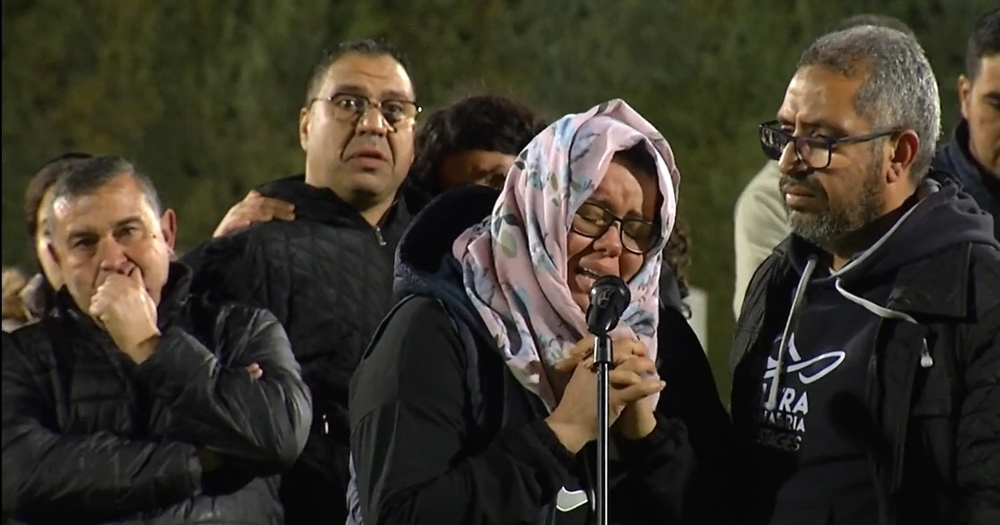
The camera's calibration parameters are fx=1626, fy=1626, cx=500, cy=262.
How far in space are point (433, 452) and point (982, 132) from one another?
4.24 ft

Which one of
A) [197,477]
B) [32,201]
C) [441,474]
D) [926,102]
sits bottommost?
[197,477]

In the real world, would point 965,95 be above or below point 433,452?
above

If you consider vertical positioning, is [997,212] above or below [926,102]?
below

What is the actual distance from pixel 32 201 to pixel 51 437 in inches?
21.4

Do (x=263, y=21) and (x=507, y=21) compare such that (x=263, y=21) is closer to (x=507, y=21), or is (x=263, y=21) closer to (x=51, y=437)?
(x=507, y=21)

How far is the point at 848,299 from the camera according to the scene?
225cm

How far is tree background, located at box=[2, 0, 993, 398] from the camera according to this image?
5273mm

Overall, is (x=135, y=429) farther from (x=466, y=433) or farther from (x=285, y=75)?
(x=285, y=75)

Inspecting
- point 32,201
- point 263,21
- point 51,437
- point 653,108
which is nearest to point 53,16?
point 263,21

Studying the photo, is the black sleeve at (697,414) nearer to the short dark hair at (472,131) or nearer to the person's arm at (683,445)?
the person's arm at (683,445)

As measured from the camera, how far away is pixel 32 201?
2865mm

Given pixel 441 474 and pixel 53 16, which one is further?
pixel 53 16

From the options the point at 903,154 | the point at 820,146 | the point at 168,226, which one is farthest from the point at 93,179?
the point at 903,154

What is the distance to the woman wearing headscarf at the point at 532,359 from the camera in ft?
6.52
